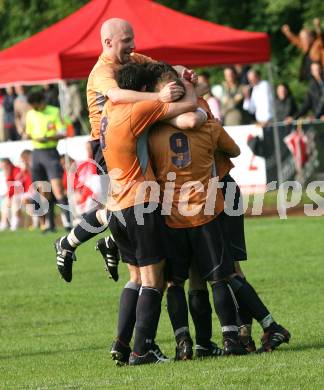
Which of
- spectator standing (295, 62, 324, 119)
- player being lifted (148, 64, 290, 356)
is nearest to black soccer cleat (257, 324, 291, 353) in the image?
player being lifted (148, 64, 290, 356)

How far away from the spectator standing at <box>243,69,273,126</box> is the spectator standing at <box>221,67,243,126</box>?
0.56 feet

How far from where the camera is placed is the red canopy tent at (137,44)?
21469 millimetres

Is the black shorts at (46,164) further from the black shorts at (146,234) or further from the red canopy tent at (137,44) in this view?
the black shorts at (146,234)

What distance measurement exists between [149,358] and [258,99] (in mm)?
16043

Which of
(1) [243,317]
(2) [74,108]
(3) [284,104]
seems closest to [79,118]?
(2) [74,108]

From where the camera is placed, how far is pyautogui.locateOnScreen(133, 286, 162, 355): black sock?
8891mm

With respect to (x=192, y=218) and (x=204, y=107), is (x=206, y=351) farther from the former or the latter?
(x=204, y=107)

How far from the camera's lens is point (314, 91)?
24.8m

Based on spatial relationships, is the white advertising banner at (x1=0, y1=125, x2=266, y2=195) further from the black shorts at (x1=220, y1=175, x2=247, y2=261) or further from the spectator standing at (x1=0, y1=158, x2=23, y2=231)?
the black shorts at (x1=220, y1=175, x2=247, y2=261)

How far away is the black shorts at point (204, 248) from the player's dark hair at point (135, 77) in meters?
0.97

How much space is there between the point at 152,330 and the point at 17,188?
1439 centimetres

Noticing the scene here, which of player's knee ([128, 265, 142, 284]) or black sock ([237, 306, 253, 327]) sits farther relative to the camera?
black sock ([237, 306, 253, 327])

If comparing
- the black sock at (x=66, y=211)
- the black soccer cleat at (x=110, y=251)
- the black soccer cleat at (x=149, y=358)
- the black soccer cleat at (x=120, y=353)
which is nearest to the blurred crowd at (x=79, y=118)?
the black sock at (x=66, y=211)

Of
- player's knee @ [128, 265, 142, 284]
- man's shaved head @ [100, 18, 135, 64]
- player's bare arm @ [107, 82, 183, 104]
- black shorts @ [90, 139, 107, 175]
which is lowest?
player's knee @ [128, 265, 142, 284]
